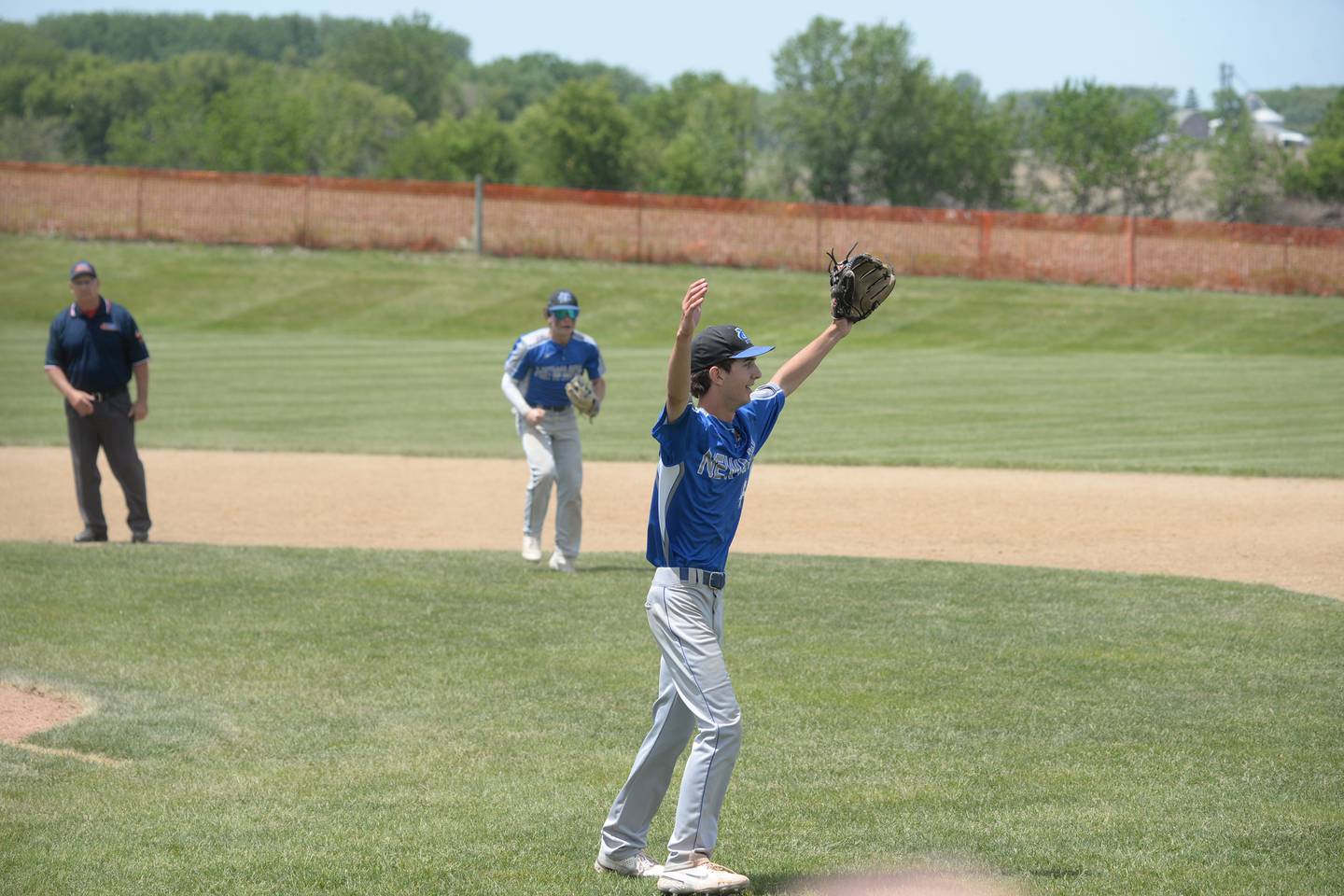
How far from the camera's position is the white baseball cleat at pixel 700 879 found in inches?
208

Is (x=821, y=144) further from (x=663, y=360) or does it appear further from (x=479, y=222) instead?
(x=663, y=360)

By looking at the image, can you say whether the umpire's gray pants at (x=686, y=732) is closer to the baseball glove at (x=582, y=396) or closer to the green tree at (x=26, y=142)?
the baseball glove at (x=582, y=396)

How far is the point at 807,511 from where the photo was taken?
15.5 metres

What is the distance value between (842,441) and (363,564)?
992 cm

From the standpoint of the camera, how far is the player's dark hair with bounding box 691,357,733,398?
562 centimetres

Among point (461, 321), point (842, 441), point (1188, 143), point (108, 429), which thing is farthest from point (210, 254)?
point (1188, 143)

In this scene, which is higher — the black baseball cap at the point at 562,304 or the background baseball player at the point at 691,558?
the black baseball cap at the point at 562,304

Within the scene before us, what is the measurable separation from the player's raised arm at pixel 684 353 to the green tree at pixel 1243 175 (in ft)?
243

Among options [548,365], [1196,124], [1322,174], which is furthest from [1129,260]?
[1196,124]

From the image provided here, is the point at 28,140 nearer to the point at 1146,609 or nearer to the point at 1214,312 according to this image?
the point at 1214,312

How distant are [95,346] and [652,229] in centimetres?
3259

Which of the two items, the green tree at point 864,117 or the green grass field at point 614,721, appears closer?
the green grass field at point 614,721

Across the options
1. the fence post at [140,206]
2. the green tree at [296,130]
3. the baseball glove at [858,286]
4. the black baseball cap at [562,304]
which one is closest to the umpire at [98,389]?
the black baseball cap at [562,304]

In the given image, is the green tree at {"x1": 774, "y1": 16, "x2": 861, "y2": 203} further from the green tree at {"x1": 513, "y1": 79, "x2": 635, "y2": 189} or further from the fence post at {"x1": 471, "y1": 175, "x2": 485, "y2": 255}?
the fence post at {"x1": 471, "y1": 175, "x2": 485, "y2": 255}
